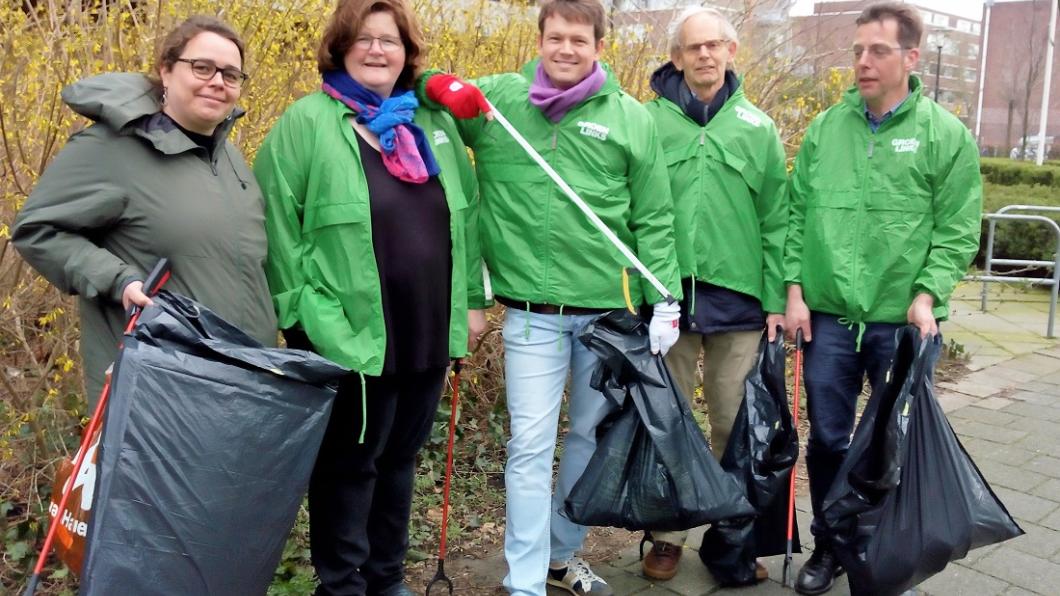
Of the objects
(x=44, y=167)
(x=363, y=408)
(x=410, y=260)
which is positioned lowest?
(x=363, y=408)

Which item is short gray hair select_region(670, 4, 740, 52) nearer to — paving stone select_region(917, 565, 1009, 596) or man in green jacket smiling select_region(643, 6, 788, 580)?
man in green jacket smiling select_region(643, 6, 788, 580)

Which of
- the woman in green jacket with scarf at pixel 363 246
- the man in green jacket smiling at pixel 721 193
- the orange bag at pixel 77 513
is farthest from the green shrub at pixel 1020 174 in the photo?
the orange bag at pixel 77 513

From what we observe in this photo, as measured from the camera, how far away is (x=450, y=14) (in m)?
5.18

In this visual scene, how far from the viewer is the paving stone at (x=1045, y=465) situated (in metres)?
4.88

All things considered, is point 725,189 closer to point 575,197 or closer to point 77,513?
point 575,197

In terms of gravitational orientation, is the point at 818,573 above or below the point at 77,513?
below

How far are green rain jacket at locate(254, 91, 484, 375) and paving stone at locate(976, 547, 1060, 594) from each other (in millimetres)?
2642

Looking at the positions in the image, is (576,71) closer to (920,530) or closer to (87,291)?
(87,291)

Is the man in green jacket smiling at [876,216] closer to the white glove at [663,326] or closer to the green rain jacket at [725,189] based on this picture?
the green rain jacket at [725,189]

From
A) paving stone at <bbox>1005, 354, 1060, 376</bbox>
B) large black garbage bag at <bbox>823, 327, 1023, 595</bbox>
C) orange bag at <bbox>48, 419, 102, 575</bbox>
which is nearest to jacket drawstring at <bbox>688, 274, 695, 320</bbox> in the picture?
large black garbage bag at <bbox>823, 327, 1023, 595</bbox>

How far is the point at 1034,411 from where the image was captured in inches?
237

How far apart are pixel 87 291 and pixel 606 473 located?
5.47 ft

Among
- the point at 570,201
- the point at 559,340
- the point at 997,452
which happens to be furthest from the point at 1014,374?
the point at 570,201

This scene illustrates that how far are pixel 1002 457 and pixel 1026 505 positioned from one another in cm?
76
